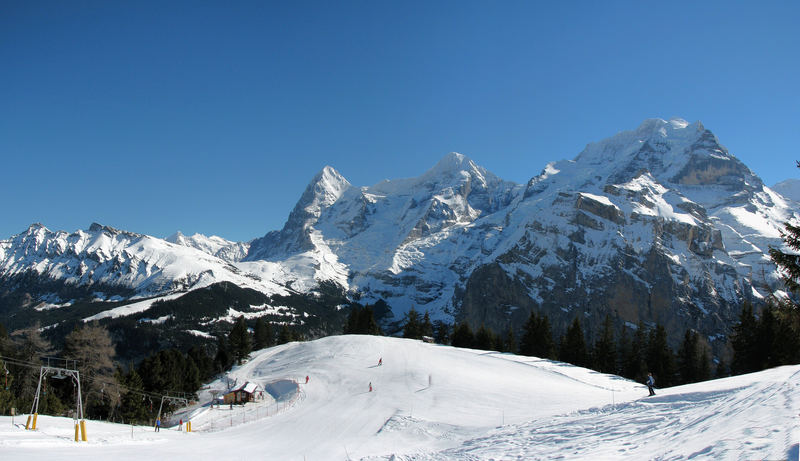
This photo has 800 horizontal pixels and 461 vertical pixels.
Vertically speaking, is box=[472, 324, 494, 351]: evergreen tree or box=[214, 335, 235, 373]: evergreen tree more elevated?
box=[472, 324, 494, 351]: evergreen tree

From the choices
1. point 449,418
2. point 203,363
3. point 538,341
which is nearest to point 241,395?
point 203,363

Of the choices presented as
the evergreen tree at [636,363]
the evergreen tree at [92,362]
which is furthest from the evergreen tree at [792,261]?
the evergreen tree at [92,362]

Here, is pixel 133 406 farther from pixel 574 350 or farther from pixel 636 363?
pixel 636 363

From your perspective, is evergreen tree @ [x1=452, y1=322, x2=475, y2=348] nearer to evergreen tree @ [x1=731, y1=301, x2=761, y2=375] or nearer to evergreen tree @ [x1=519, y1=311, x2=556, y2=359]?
evergreen tree @ [x1=519, y1=311, x2=556, y2=359]

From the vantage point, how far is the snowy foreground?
15805 mm

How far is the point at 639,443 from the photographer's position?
1670cm

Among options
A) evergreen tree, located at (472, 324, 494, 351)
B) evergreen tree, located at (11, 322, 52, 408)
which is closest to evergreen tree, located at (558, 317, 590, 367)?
evergreen tree, located at (472, 324, 494, 351)

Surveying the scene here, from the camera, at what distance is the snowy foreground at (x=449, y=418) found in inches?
622

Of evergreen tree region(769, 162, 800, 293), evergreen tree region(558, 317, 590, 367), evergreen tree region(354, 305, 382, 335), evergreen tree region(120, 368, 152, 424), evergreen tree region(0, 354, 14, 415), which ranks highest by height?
evergreen tree region(769, 162, 800, 293)

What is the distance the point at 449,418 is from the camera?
34.7 meters

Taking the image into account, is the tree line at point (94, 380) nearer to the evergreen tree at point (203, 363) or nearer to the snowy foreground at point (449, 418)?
the snowy foreground at point (449, 418)

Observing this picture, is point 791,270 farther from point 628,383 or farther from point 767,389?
point 628,383

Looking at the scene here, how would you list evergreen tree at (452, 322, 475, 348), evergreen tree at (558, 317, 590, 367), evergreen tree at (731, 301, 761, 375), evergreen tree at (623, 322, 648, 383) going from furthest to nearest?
1. evergreen tree at (452, 322, 475, 348)
2. evergreen tree at (558, 317, 590, 367)
3. evergreen tree at (623, 322, 648, 383)
4. evergreen tree at (731, 301, 761, 375)

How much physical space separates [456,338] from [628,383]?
39.7 m
